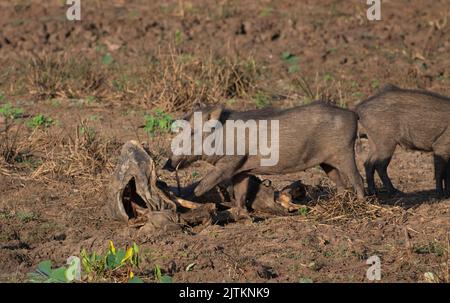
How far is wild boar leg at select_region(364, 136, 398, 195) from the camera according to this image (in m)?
9.34

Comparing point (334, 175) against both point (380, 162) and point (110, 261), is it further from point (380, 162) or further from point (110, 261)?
point (110, 261)

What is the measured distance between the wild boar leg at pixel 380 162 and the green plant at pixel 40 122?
3.55 metres

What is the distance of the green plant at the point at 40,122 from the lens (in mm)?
10727

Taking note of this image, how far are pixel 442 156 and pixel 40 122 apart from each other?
4279 mm

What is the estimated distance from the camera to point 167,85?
1148 centimetres

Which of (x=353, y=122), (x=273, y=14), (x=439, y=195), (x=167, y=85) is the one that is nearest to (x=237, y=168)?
(x=353, y=122)

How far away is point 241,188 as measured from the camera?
848 cm

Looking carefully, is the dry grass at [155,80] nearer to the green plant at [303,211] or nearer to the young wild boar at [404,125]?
the young wild boar at [404,125]

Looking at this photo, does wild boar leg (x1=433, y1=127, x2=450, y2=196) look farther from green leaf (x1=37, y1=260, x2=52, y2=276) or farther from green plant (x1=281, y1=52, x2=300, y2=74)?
green leaf (x1=37, y1=260, x2=52, y2=276)

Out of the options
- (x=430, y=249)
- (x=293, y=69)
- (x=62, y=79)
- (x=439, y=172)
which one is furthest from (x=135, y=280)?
(x=293, y=69)

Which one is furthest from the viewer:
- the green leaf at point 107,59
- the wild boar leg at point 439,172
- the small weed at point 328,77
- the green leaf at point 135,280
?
the green leaf at point 107,59

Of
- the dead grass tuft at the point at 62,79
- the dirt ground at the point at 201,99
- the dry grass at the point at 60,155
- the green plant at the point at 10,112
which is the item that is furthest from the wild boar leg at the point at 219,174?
the dead grass tuft at the point at 62,79

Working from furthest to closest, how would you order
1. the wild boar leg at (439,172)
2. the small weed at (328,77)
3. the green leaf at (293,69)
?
the green leaf at (293,69)
the small weed at (328,77)
the wild boar leg at (439,172)

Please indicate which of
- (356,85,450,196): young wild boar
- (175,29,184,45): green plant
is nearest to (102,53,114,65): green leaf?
(175,29,184,45): green plant
